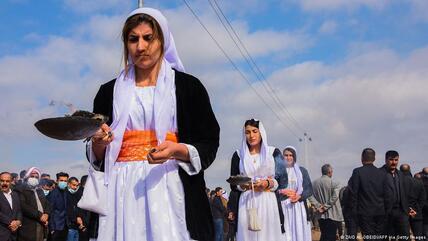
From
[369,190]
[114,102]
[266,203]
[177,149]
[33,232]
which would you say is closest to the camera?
[177,149]

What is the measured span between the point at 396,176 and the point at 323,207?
126 inches

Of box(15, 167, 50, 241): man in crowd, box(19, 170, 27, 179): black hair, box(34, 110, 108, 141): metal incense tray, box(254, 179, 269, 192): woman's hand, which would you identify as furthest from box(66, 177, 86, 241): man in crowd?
box(34, 110, 108, 141): metal incense tray

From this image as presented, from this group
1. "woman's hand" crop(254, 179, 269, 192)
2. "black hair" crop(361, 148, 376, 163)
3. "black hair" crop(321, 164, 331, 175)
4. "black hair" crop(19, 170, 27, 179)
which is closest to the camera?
"woman's hand" crop(254, 179, 269, 192)

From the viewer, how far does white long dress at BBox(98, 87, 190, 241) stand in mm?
2807

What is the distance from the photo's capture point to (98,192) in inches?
113

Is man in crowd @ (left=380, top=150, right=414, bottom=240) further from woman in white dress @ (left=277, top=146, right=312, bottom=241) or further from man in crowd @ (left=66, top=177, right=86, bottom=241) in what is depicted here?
man in crowd @ (left=66, top=177, right=86, bottom=241)

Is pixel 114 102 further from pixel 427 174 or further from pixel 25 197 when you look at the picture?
pixel 427 174

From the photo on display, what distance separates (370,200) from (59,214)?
7073 millimetres

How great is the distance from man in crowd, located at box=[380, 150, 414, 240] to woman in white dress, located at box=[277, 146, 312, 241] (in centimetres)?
163

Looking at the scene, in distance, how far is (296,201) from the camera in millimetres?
11492

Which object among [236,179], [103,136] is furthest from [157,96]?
[236,179]

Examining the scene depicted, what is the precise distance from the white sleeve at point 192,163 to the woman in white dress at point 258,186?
215 inches

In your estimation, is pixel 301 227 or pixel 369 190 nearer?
pixel 369 190

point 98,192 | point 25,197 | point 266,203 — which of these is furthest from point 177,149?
point 25,197
